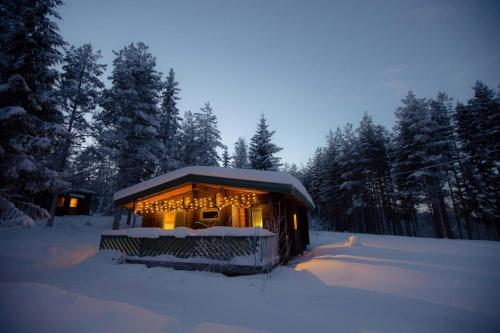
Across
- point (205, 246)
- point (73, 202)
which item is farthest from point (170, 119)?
point (205, 246)

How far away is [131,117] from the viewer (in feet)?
65.1

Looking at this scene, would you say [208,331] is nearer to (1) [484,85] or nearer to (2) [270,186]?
(2) [270,186]

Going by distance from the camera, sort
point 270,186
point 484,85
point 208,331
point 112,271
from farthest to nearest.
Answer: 1. point 484,85
2. point 270,186
3. point 112,271
4. point 208,331

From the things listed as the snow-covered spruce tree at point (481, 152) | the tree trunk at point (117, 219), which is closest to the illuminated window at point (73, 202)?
the tree trunk at point (117, 219)

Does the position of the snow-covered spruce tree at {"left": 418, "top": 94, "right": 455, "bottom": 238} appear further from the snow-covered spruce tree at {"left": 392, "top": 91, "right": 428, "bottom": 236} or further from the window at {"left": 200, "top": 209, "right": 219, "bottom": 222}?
the window at {"left": 200, "top": 209, "right": 219, "bottom": 222}

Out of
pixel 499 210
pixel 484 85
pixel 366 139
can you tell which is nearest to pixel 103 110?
pixel 366 139

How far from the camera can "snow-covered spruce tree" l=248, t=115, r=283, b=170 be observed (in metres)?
27.5

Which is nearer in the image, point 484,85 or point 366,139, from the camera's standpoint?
point 484,85

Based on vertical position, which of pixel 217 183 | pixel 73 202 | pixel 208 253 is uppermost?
pixel 73 202

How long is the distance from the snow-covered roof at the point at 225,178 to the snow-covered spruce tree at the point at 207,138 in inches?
637

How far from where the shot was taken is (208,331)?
3.08 meters

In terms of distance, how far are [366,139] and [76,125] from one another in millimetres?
33563

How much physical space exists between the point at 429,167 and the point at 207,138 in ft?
78.8

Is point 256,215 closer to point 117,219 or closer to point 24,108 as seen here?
point 117,219
